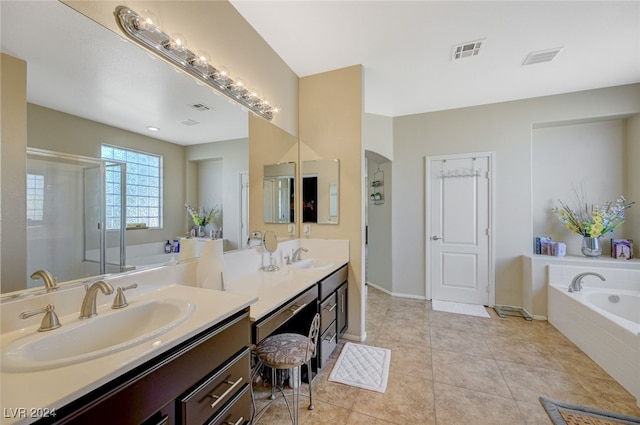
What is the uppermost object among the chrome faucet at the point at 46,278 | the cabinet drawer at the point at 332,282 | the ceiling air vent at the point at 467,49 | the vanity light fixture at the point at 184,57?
the ceiling air vent at the point at 467,49

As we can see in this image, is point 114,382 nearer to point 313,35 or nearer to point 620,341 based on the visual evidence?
point 313,35

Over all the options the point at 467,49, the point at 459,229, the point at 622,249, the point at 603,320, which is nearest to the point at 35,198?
the point at 467,49

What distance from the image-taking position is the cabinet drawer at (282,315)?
4.24ft

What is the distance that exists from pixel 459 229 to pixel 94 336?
400cm

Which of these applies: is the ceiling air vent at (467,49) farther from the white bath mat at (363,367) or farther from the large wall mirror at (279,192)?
the white bath mat at (363,367)

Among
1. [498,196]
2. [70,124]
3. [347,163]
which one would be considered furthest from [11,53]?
[498,196]

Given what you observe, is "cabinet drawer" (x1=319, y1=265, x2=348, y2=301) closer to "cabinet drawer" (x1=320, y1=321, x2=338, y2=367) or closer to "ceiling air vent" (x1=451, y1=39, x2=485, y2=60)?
"cabinet drawer" (x1=320, y1=321, x2=338, y2=367)

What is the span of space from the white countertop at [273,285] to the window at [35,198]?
938 millimetres

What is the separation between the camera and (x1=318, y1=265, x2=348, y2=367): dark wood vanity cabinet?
201cm

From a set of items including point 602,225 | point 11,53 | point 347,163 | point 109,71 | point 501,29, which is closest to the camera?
point 11,53

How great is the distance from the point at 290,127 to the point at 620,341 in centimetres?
338

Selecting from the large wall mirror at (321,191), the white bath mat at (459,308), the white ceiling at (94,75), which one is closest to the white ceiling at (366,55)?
the white ceiling at (94,75)

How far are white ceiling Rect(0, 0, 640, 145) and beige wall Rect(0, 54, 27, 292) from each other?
0.04 metres

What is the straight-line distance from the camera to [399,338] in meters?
2.68
